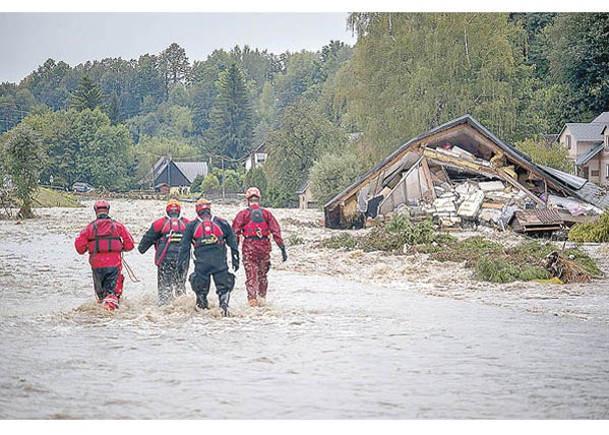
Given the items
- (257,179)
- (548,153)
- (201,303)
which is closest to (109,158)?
(257,179)

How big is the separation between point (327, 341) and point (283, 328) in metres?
0.62

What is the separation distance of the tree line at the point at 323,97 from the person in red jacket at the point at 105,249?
141 inches

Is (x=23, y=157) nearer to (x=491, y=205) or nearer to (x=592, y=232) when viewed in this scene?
(x=491, y=205)

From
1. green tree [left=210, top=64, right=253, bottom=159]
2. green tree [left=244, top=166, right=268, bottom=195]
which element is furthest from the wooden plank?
green tree [left=210, top=64, right=253, bottom=159]

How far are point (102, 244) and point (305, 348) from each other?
229cm

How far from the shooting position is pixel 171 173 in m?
14.1

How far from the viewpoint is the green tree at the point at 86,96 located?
43.0 feet

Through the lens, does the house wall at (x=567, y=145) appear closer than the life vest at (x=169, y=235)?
No

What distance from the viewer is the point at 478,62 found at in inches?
935

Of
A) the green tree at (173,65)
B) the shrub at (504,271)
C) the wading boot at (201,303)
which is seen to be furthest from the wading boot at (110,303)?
the shrub at (504,271)

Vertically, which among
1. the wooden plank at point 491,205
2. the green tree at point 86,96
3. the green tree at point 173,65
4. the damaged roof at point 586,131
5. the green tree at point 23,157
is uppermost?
the green tree at point 173,65

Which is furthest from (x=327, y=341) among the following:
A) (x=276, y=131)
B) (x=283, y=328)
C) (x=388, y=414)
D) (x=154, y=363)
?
(x=276, y=131)

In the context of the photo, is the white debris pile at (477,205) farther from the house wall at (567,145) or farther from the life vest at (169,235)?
the life vest at (169,235)

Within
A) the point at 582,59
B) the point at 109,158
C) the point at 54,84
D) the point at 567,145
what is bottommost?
the point at 109,158
